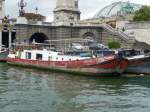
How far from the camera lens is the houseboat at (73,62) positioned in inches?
1321

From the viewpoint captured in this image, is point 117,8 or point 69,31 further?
point 117,8

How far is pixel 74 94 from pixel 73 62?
41.3 feet

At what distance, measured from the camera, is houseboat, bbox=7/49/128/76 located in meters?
33.6

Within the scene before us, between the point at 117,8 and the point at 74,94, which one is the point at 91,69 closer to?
the point at 74,94

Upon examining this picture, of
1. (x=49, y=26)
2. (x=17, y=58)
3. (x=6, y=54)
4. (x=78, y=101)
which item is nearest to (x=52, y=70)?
(x=17, y=58)

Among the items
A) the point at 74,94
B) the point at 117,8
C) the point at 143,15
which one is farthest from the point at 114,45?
the point at 117,8

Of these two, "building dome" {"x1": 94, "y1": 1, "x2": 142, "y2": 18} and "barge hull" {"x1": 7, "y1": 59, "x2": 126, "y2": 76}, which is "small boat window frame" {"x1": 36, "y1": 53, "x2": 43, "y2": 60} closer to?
"barge hull" {"x1": 7, "y1": 59, "x2": 126, "y2": 76}

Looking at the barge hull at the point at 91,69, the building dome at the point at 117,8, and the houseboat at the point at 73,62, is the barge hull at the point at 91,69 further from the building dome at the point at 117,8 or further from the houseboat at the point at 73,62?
the building dome at the point at 117,8

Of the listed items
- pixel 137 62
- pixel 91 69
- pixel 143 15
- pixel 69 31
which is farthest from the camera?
pixel 143 15

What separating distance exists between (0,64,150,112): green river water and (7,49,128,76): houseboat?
176 cm

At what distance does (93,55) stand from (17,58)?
1194cm

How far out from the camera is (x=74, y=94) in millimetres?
23375

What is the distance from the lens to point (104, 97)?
22578 millimetres

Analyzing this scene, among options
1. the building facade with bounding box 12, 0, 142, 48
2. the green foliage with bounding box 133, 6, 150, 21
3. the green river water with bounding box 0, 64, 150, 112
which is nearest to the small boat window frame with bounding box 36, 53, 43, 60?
the green river water with bounding box 0, 64, 150, 112
